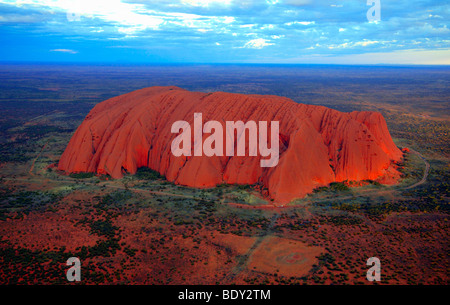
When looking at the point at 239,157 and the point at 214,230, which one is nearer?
the point at 214,230

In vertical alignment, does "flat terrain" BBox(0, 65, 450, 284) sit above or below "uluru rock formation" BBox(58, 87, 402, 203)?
below

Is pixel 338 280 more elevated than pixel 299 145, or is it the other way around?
pixel 299 145

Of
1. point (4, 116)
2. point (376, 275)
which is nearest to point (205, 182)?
point (376, 275)

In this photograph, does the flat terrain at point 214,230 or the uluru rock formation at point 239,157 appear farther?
the uluru rock formation at point 239,157

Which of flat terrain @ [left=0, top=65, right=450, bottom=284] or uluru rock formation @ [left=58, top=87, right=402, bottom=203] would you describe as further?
uluru rock formation @ [left=58, top=87, right=402, bottom=203]

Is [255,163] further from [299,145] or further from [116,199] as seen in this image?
[116,199]

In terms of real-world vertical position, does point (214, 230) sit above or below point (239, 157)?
below

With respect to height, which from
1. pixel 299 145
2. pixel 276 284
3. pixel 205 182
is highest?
pixel 299 145

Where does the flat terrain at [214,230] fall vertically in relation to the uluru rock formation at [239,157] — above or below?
below
